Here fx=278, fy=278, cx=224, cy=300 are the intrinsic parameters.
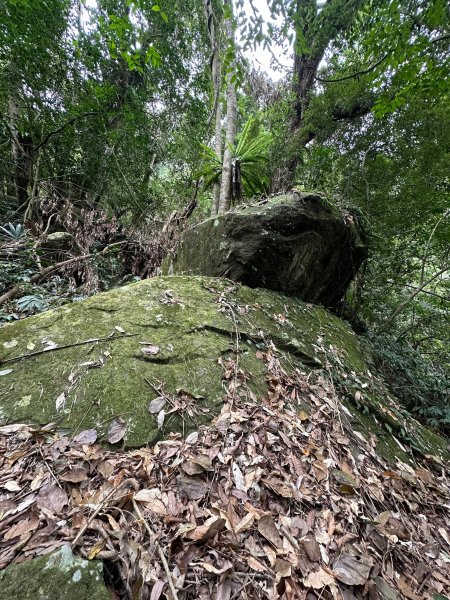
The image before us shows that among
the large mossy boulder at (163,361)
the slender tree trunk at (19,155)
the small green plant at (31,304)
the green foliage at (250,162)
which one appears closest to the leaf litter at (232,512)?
the large mossy boulder at (163,361)

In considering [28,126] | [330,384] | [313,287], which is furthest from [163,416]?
[28,126]

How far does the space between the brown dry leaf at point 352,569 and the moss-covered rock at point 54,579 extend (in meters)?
1.01

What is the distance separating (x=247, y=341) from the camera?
2748mm

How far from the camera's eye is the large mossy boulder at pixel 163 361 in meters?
1.78

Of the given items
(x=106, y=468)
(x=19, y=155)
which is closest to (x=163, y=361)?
(x=106, y=468)

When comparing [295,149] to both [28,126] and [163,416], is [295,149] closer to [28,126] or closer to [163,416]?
[28,126]

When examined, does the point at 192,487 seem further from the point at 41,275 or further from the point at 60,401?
the point at 41,275

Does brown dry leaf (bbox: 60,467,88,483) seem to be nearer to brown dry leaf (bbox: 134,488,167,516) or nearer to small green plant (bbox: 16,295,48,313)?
brown dry leaf (bbox: 134,488,167,516)

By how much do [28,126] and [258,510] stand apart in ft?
24.0

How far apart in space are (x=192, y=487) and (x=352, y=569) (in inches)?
32.7

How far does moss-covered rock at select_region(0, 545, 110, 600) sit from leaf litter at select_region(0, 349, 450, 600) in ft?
0.15

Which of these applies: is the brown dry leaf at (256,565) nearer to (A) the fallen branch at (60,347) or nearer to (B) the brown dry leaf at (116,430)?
(B) the brown dry leaf at (116,430)

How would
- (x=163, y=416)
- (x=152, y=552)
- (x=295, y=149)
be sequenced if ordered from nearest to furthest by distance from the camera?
(x=152, y=552) < (x=163, y=416) < (x=295, y=149)

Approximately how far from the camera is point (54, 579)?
0.98m
